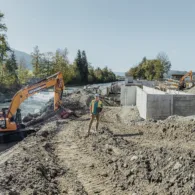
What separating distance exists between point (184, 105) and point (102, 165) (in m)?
8.90

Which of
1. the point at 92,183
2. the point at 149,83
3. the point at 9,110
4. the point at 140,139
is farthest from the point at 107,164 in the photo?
the point at 149,83

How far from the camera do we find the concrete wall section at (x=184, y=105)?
46.9 ft

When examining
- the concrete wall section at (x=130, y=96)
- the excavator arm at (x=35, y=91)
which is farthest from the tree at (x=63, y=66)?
the excavator arm at (x=35, y=91)

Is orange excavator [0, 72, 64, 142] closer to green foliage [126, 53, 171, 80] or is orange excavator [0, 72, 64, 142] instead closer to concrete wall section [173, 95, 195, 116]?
concrete wall section [173, 95, 195, 116]

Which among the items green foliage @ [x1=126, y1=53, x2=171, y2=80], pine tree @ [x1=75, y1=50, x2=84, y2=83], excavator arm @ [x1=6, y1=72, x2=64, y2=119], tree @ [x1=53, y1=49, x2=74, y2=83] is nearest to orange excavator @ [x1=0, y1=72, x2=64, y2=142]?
excavator arm @ [x1=6, y1=72, x2=64, y2=119]

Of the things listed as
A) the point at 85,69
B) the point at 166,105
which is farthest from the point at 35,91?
the point at 85,69

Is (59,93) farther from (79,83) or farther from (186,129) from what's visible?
(79,83)

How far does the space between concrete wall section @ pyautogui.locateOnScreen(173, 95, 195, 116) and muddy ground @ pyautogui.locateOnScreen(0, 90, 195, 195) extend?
3.51 meters

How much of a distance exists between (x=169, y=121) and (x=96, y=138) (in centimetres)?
418

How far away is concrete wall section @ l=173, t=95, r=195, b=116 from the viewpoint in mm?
14289

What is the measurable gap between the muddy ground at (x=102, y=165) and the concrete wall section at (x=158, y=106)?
10.1ft

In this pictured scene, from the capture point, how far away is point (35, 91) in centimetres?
1309

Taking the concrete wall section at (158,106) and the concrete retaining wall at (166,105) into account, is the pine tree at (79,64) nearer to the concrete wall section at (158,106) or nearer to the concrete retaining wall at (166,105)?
the concrete retaining wall at (166,105)

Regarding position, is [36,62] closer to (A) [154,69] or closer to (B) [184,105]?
(A) [154,69]
